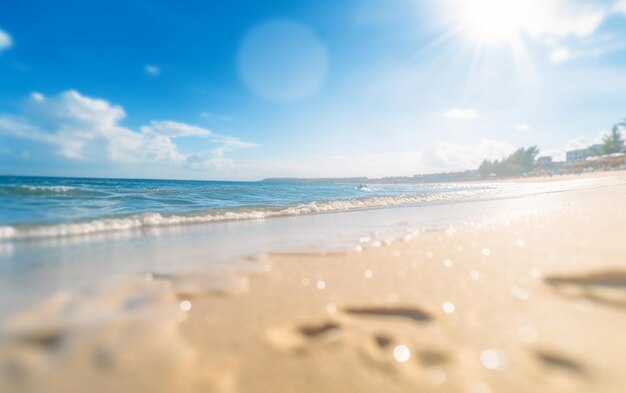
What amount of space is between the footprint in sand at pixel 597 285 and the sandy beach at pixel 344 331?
1 cm

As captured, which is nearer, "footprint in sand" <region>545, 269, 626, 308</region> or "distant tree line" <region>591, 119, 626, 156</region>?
"footprint in sand" <region>545, 269, 626, 308</region>

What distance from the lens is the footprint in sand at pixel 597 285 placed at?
1.81 m

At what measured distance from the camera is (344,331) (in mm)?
1616

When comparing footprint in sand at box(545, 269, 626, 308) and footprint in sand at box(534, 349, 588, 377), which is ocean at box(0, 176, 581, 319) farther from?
footprint in sand at box(534, 349, 588, 377)

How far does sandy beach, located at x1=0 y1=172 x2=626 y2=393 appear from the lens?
1227 mm

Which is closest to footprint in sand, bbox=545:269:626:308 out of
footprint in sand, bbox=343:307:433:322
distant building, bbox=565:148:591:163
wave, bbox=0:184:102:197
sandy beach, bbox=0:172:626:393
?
sandy beach, bbox=0:172:626:393

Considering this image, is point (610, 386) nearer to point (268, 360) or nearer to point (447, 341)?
point (447, 341)

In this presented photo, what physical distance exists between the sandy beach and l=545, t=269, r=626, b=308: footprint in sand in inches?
0.4

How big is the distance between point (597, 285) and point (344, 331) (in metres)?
1.90

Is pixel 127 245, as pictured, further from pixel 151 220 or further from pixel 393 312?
pixel 393 312

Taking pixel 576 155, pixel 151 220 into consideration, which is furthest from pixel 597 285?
pixel 576 155

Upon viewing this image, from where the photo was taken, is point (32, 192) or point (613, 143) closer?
point (32, 192)

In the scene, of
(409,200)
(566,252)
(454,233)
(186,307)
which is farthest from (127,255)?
(409,200)

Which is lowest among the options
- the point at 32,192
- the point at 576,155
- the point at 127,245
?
the point at 127,245
